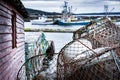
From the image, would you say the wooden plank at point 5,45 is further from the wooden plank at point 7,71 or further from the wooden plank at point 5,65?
the wooden plank at point 7,71

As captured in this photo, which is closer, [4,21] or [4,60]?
[4,60]

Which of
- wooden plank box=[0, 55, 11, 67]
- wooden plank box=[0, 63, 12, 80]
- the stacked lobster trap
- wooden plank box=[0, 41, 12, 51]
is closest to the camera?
the stacked lobster trap

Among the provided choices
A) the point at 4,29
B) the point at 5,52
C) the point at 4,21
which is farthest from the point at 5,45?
the point at 4,21

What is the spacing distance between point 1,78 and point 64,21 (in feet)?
256

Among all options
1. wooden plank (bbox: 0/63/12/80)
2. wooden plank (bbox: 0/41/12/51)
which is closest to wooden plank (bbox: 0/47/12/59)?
wooden plank (bbox: 0/41/12/51)

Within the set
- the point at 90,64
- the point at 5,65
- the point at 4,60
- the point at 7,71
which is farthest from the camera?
the point at 7,71

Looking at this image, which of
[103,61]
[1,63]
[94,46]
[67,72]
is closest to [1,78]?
[1,63]

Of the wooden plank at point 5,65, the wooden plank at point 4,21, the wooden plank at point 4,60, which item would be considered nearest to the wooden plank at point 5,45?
the wooden plank at point 4,60

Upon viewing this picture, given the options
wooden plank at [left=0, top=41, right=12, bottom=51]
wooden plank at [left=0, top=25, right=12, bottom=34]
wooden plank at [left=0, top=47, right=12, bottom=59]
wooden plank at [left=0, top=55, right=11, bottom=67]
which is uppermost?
wooden plank at [left=0, top=25, right=12, bottom=34]

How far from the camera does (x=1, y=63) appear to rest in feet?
27.4

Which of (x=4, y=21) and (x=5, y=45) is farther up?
(x=4, y=21)

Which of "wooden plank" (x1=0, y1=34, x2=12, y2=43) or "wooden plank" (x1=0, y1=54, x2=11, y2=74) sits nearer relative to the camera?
"wooden plank" (x1=0, y1=54, x2=11, y2=74)

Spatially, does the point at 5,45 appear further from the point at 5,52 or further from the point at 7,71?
the point at 7,71

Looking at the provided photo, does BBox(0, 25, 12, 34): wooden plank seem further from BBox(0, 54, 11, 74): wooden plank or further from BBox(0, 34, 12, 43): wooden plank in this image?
BBox(0, 54, 11, 74): wooden plank
